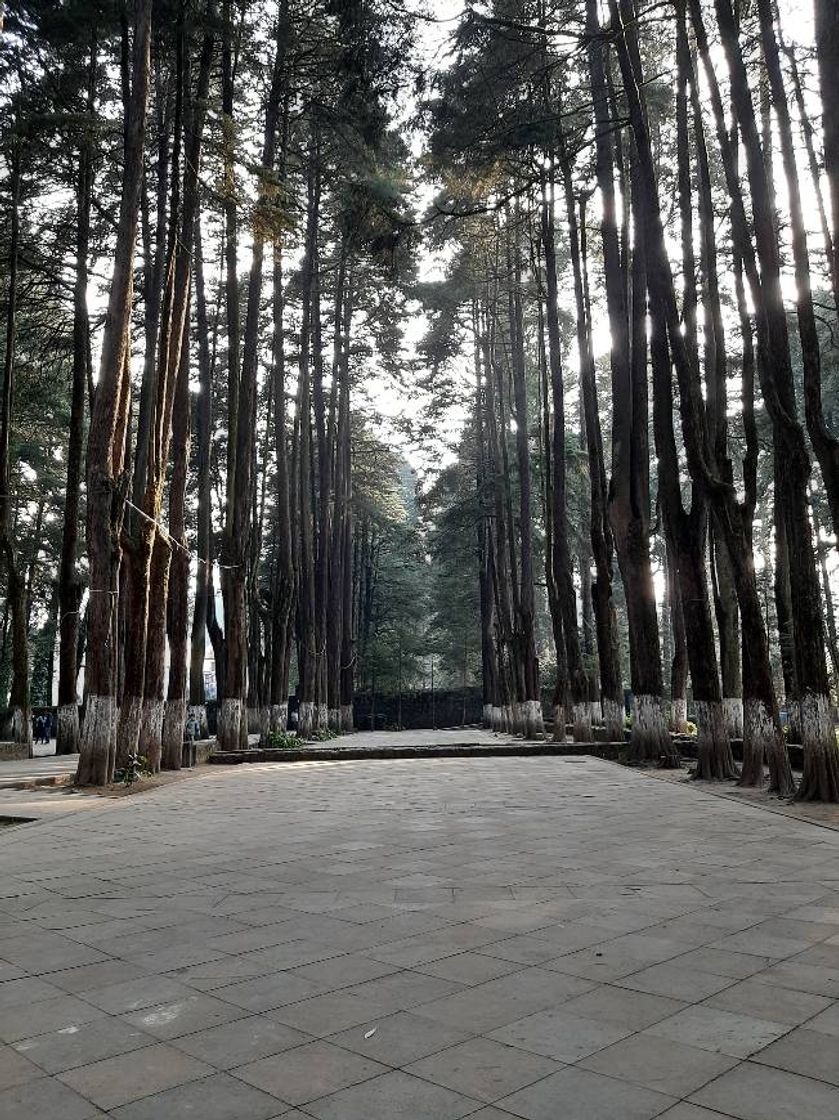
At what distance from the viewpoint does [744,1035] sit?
2766 mm

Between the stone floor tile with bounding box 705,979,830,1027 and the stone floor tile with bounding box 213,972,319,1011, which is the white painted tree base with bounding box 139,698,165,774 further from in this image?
the stone floor tile with bounding box 705,979,830,1027

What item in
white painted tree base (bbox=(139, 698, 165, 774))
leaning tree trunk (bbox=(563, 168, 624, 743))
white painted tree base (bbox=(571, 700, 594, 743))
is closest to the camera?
white painted tree base (bbox=(139, 698, 165, 774))

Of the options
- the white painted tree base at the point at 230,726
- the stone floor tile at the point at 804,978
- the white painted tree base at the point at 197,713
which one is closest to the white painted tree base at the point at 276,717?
the white painted tree base at the point at 197,713

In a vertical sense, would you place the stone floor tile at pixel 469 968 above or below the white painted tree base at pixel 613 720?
below

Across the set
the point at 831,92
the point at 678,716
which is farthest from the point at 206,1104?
the point at 678,716

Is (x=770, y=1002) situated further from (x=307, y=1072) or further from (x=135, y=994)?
(x=135, y=994)

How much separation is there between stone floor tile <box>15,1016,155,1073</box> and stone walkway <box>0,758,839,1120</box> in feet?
0.03

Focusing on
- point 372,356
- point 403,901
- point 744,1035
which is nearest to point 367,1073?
point 744,1035

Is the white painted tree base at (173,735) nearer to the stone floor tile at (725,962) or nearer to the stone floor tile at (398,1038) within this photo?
the stone floor tile at (725,962)

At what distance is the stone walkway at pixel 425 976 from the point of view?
2426 millimetres

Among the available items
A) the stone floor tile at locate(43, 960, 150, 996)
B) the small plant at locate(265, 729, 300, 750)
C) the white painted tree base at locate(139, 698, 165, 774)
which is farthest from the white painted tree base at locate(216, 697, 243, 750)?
the stone floor tile at locate(43, 960, 150, 996)

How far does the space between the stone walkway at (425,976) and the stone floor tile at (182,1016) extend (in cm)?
1

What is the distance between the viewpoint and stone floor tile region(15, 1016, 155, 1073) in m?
2.69

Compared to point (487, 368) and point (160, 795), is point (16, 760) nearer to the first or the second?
point (160, 795)
